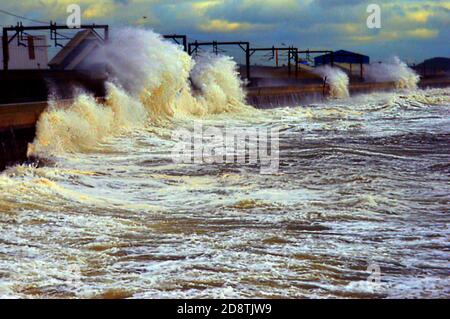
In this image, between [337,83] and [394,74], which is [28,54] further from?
[394,74]

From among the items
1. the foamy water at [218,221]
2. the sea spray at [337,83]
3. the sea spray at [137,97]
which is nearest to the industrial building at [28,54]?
the sea spray at [137,97]

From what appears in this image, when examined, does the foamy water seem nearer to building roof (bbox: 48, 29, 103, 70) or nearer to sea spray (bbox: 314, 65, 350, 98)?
building roof (bbox: 48, 29, 103, 70)

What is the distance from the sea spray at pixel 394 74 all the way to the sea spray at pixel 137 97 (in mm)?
38116

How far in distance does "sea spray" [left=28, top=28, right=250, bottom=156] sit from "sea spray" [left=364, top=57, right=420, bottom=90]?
1501 inches

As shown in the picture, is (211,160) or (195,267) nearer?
(195,267)

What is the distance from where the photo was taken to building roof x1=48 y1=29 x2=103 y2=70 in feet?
151

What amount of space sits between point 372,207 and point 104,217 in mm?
3190

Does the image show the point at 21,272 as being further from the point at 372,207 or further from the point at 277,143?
the point at 277,143

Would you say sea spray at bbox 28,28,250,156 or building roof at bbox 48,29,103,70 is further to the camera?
building roof at bbox 48,29,103,70

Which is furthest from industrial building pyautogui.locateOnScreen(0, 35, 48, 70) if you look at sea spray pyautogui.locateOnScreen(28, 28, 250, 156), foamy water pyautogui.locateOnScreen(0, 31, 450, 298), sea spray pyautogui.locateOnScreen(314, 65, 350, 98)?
foamy water pyautogui.locateOnScreen(0, 31, 450, 298)

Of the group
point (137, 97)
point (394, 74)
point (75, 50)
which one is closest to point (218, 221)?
point (137, 97)

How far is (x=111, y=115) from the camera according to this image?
22.2 metres

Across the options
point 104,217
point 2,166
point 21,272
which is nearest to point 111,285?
point 21,272
